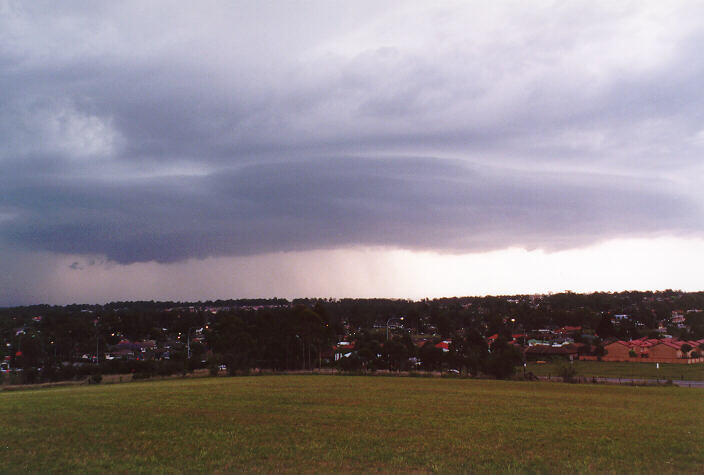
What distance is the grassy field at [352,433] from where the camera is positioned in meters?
18.2

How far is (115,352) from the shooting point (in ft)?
426

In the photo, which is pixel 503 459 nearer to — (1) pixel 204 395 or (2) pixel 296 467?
(2) pixel 296 467

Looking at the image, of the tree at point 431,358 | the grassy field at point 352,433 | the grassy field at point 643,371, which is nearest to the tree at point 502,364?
the grassy field at point 643,371

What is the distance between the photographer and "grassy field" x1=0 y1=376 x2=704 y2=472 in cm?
1816

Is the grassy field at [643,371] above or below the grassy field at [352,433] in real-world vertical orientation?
below

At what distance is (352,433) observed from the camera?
77.0ft

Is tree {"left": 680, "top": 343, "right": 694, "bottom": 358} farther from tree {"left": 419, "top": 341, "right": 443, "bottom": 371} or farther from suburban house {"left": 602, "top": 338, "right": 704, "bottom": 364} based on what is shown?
tree {"left": 419, "top": 341, "right": 443, "bottom": 371}

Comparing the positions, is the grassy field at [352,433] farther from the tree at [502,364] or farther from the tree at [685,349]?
the tree at [685,349]

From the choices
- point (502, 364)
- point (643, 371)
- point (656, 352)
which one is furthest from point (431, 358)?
point (656, 352)

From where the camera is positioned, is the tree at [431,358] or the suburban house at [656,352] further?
the suburban house at [656,352]

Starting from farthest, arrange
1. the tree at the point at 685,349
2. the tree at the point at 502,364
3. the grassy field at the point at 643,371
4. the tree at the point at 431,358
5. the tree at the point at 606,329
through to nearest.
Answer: the tree at the point at 606,329
the tree at the point at 685,349
the tree at the point at 431,358
the grassy field at the point at 643,371
the tree at the point at 502,364

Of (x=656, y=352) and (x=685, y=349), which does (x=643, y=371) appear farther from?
(x=656, y=352)

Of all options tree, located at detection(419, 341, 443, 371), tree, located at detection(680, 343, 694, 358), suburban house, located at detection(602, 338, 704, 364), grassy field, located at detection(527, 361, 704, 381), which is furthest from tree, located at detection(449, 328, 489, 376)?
tree, located at detection(680, 343, 694, 358)

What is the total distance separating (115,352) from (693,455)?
432 ft
